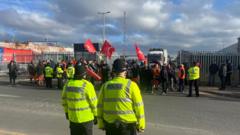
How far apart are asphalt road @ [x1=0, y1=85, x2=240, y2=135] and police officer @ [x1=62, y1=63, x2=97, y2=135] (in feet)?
9.96

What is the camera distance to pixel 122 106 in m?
4.68

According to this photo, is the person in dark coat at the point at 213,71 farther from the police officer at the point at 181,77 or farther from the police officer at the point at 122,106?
the police officer at the point at 122,106

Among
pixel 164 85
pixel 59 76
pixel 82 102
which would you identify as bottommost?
pixel 164 85

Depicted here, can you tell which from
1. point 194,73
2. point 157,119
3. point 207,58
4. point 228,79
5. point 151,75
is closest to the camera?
Answer: point 157,119

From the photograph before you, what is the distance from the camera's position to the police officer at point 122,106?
4.63m

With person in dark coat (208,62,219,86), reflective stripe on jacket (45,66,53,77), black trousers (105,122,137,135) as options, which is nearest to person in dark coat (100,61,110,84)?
reflective stripe on jacket (45,66,53,77)

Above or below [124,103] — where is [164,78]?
below

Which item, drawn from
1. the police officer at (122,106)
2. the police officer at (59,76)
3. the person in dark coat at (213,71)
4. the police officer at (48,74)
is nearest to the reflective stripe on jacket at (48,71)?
the police officer at (48,74)

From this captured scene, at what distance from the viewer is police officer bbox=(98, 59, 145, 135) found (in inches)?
182

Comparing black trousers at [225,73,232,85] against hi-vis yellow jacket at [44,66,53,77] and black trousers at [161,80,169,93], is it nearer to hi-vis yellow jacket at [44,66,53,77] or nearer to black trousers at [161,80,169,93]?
black trousers at [161,80,169,93]

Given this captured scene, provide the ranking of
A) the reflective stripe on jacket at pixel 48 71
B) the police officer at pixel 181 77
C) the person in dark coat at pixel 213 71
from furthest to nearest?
the person in dark coat at pixel 213 71 < the reflective stripe on jacket at pixel 48 71 < the police officer at pixel 181 77

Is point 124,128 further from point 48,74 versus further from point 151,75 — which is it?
point 48,74

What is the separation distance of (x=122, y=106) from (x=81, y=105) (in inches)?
37.6

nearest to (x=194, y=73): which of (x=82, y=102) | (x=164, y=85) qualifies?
(x=164, y=85)
